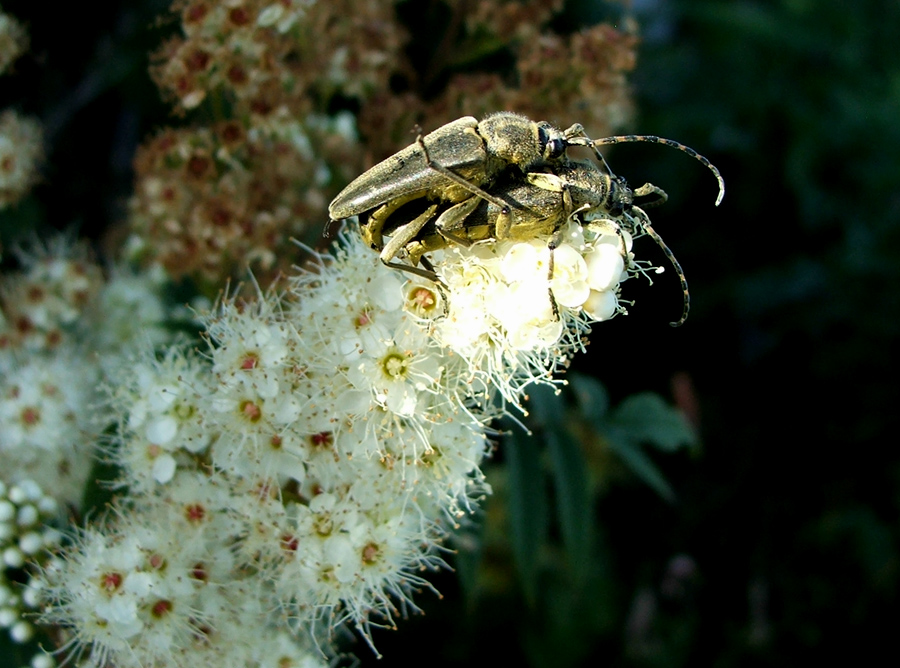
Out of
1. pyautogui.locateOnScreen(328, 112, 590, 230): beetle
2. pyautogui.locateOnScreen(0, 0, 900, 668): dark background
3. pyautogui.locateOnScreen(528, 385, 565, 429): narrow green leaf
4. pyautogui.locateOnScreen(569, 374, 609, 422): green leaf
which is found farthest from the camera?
pyautogui.locateOnScreen(0, 0, 900, 668): dark background

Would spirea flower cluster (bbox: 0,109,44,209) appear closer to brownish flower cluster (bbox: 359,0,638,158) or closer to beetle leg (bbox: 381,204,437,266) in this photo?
brownish flower cluster (bbox: 359,0,638,158)

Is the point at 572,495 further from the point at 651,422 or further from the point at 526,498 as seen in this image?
the point at 651,422

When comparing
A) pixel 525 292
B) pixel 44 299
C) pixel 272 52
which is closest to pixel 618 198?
pixel 525 292

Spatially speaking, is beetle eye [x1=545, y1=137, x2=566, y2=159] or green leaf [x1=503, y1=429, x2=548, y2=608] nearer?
beetle eye [x1=545, y1=137, x2=566, y2=159]

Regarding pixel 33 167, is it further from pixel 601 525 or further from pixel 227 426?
pixel 601 525

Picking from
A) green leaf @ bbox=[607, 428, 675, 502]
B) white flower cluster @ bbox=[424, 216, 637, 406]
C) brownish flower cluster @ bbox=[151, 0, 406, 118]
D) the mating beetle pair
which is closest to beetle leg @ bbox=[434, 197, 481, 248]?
the mating beetle pair

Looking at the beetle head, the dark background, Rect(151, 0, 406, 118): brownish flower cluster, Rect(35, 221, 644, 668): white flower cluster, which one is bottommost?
the dark background

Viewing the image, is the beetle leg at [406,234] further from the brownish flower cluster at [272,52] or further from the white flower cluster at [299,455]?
the brownish flower cluster at [272,52]
